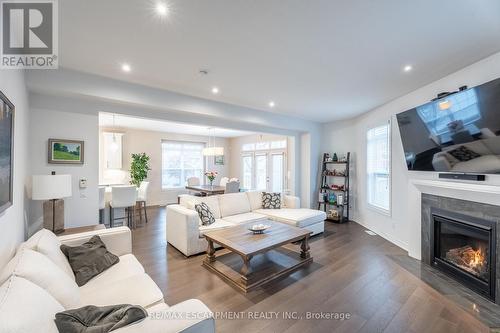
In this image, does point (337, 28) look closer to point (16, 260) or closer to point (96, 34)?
point (96, 34)

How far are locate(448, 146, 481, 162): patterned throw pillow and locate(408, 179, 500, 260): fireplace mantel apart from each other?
1.00ft

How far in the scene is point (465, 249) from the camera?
2.74 m

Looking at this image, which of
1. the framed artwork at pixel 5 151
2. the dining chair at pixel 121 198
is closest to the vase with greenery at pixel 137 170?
the dining chair at pixel 121 198

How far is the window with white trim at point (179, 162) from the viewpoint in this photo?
25.6ft

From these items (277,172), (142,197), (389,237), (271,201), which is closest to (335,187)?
(389,237)

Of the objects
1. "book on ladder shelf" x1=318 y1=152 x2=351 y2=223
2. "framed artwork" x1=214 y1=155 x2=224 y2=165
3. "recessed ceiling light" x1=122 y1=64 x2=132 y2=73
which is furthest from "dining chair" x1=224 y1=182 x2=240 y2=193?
"recessed ceiling light" x1=122 y1=64 x2=132 y2=73

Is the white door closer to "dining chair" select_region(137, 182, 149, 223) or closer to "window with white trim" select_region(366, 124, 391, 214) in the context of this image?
"window with white trim" select_region(366, 124, 391, 214)

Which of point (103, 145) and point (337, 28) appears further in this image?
point (103, 145)

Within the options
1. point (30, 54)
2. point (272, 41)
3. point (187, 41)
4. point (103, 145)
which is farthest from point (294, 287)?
point (103, 145)

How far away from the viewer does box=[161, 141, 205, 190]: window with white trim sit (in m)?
7.82

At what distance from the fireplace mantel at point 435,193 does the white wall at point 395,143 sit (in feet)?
0.22

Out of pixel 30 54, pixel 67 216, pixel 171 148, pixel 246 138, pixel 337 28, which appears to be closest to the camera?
pixel 337 28

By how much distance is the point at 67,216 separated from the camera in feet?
10.0

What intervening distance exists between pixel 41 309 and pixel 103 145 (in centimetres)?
644
